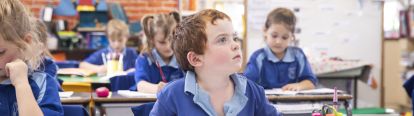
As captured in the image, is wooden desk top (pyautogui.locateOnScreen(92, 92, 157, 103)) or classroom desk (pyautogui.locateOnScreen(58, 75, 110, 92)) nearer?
wooden desk top (pyautogui.locateOnScreen(92, 92, 157, 103))

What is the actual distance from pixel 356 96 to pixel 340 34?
0.64m

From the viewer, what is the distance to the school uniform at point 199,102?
5.07ft

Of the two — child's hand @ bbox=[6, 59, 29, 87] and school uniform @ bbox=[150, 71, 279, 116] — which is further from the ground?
child's hand @ bbox=[6, 59, 29, 87]

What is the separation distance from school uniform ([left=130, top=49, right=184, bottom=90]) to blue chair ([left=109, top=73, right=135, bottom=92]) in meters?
0.21

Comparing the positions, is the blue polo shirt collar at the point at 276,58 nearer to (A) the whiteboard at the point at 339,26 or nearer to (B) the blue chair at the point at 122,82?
(B) the blue chair at the point at 122,82

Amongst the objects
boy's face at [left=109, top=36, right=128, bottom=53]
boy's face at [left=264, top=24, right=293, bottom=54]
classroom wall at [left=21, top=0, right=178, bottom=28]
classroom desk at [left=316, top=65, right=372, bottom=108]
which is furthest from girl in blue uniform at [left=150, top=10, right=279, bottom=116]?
classroom wall at [left=21, top=0, right=178, bottom=28]

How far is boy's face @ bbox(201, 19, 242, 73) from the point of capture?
61.7 inches

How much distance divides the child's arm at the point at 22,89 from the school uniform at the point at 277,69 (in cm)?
171

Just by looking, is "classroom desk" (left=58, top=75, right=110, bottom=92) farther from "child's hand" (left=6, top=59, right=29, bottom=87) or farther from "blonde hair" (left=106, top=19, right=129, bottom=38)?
"child's hand" (left=6, top=59, right=29, bottom=87)

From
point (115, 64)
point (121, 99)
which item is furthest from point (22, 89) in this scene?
point (115, 64)

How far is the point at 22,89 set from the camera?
1.48 m

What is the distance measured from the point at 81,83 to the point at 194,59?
155 cm

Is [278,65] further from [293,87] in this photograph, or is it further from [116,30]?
[116,30]

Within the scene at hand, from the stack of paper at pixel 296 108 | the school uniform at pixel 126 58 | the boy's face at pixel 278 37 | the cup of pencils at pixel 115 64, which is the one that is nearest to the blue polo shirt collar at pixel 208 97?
the stack of paper at pixel 296 108
